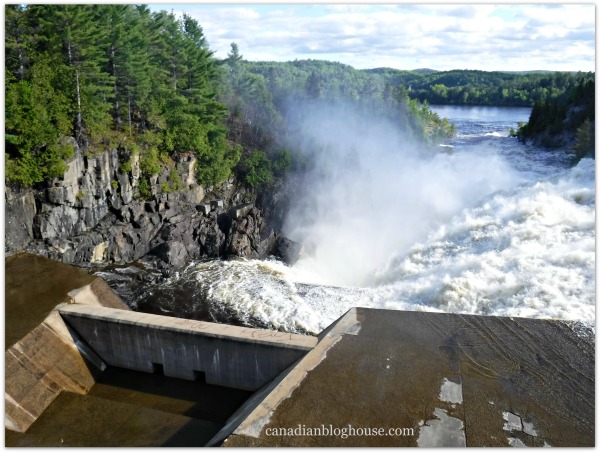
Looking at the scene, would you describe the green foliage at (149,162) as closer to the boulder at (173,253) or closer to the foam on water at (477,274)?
the boulder at (173,253)

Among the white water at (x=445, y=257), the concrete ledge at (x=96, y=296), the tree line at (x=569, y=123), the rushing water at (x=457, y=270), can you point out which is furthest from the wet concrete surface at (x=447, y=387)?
the tree line at (x=569, y=123)

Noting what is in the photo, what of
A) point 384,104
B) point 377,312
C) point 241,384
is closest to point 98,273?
point 241,384

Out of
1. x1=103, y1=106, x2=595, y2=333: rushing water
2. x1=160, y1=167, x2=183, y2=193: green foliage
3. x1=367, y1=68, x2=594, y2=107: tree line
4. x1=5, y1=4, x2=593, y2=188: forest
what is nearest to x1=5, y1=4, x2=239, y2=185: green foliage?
x1=5, y1=4, x2=593, y2=188: forest

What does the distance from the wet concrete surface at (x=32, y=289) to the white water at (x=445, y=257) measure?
7.38 metres

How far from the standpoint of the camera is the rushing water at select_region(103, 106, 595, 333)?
21266 mm

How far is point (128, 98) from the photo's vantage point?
110ft

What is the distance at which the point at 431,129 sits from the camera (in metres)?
69.8

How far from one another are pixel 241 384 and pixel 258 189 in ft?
87.1

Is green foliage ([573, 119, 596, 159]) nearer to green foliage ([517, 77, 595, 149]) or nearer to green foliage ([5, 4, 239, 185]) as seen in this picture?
green foliage ([517, 77, 595, 149])

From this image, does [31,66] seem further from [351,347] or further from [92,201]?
[351,347]

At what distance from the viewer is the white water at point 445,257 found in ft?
70.4

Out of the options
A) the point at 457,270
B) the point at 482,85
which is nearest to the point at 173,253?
the point at 457,270

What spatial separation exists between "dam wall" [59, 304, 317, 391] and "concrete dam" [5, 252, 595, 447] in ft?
0.14

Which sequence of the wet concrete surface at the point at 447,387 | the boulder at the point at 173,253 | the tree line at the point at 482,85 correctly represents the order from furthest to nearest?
the tree line at the point at 482,85 → the boulder at the point at 173,253 → the wet concrete surface at the point at 447,387
